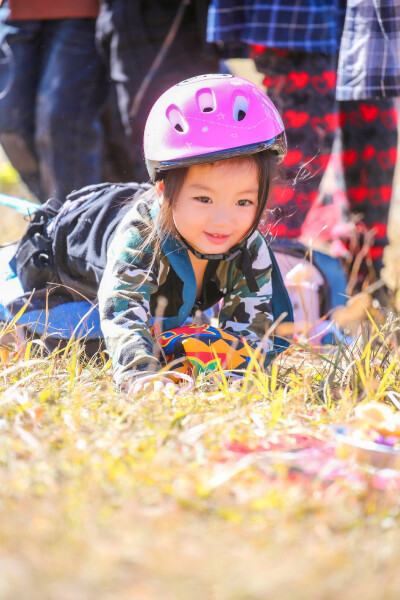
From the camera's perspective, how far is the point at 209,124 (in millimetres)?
2566

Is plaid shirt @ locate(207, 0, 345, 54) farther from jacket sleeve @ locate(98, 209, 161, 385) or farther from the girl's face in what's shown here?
jacket sleeve @ locate(98, 209, 161, 385)

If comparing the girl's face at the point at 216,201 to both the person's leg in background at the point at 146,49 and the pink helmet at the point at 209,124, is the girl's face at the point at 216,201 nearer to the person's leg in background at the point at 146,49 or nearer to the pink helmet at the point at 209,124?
the pink helmet at the point at 209,124

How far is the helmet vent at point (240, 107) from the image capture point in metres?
2.62

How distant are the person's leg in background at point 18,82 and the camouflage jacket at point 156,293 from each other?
57.4 inches

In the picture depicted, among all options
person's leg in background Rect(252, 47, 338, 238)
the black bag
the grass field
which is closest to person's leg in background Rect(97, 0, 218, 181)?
person's leg in background Rect(252, 47, 338, 238)

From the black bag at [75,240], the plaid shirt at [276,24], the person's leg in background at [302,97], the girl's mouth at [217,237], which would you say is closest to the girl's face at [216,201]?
the girl's mouth at [217,237]

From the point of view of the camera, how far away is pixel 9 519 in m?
1.38

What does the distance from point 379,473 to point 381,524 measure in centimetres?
19

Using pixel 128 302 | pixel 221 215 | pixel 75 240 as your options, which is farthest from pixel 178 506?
pixel 75 240

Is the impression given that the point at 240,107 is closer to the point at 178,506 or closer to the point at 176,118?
the point at 176,118

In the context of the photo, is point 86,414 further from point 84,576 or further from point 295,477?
point 84,576

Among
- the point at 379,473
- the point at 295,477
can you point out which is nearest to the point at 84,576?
the point at 295,477

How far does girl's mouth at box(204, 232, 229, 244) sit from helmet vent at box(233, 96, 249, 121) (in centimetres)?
37

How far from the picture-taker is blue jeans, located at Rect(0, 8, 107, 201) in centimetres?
404
